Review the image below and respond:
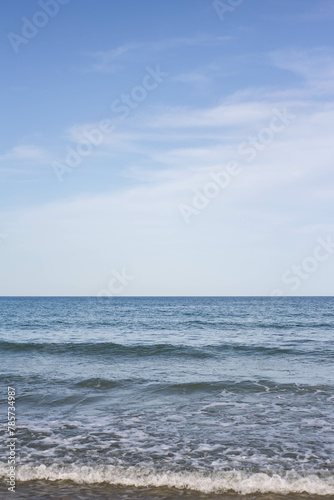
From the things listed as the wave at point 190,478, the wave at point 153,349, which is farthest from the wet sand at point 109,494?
the wave at point 153,349

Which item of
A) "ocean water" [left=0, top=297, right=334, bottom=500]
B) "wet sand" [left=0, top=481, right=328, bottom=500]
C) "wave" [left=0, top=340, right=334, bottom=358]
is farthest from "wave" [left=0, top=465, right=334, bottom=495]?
"wave" [left=0, top=340, right=334, bottom=358]

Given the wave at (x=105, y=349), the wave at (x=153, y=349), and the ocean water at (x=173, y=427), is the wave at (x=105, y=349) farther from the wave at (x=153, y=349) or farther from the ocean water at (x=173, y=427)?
the ocean water at (x=173, y=427)

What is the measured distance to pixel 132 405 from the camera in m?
11.5

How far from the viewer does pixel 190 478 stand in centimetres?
678

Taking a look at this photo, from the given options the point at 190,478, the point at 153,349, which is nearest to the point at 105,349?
the point at 153,349

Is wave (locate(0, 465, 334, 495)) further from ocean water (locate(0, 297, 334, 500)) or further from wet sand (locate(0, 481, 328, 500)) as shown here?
wet sand (locate(0, 481, 328, 500))

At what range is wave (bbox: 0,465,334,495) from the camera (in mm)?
6453

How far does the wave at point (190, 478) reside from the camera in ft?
21.2

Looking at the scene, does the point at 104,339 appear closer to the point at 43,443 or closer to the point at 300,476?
the point at 43,443

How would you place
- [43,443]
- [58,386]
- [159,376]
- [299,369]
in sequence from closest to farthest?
1. [43,443]
2. [58,386]
3. [159,376]
4. [299,369]

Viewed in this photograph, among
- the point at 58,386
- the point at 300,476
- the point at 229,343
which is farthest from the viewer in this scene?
the point at 229,343

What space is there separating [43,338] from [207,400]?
2025 centimetres

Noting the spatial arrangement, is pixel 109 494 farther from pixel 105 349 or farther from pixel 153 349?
pixel 105 349

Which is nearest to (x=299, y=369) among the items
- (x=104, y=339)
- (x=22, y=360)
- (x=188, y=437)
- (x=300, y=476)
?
(x=188, y=437)
